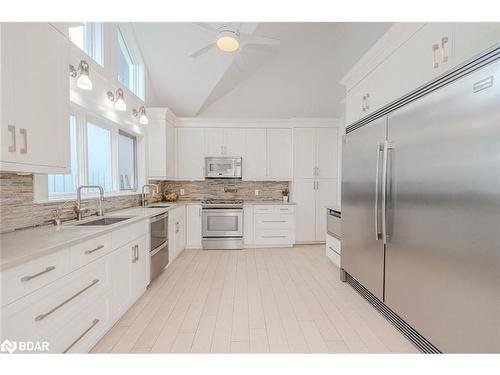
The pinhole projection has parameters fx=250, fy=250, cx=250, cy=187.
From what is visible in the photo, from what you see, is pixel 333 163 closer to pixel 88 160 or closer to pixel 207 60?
pixel 207 60

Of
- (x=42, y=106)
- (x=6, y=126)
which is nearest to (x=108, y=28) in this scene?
(x=42, y=106)

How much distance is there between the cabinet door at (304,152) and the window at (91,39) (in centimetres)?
332

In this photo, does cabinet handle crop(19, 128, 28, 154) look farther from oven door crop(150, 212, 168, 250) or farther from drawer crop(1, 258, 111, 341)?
oven door crop(150, 212, 168, 250)

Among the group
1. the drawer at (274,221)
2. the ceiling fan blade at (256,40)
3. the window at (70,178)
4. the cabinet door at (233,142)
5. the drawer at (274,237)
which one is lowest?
the drawer at (274,237)

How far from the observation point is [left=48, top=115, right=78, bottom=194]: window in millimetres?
2332

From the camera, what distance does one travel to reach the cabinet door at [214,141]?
4.93 meters

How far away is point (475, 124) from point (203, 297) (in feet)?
8.65

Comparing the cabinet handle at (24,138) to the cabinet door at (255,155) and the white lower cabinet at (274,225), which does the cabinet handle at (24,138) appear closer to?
the white lower cabinet at (274,225)

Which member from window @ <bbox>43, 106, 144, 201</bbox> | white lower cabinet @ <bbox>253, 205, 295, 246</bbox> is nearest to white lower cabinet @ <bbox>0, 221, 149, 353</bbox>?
window @ <bbox>43, 106, 144, 201</bbox>

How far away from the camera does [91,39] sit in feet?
9.70

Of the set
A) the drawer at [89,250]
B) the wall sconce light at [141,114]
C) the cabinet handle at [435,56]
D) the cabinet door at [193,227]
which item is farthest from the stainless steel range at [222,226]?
the cabinet handle at [435,56]

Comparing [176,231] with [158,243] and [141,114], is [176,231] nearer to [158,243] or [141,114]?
[158,243]
